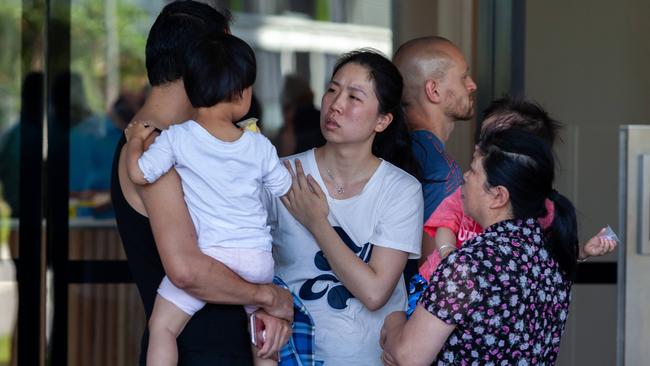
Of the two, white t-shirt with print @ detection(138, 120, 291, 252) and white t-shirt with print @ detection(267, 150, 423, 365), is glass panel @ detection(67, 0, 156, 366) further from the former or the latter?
white t-shirt with print @ detection(138, 120, 291, 252)

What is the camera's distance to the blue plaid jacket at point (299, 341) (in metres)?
2.44

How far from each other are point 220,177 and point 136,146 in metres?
0.19

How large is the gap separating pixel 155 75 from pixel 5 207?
2267mm

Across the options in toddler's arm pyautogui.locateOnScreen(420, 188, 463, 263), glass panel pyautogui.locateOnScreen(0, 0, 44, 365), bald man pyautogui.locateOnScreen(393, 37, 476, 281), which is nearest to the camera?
toddler's arm pyautogui.locateOnScreen(420, 188, 463, 263)

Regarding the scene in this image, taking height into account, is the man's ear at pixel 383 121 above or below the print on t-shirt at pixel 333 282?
above

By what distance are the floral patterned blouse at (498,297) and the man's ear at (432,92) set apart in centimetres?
94

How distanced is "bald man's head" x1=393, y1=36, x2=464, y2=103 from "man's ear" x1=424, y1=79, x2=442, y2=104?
3cm

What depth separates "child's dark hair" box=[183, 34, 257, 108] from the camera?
2.20 meters

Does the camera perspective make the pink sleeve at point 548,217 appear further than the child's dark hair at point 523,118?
No

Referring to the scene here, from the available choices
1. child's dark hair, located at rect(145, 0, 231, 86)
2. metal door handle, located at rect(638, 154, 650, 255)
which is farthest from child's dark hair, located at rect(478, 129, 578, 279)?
metal door handle, located at rect(638, 154, 650, 255)

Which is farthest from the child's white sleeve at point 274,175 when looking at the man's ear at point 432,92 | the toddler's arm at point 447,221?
the man's ear at point 432,92

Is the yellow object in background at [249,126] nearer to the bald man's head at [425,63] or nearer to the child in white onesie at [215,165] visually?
the child in white onesie at [215,165]

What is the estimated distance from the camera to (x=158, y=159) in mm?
2143

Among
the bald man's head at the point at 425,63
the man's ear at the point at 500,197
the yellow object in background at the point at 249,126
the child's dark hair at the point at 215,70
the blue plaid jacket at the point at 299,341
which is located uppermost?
the bald man's head at the point at 425,63
